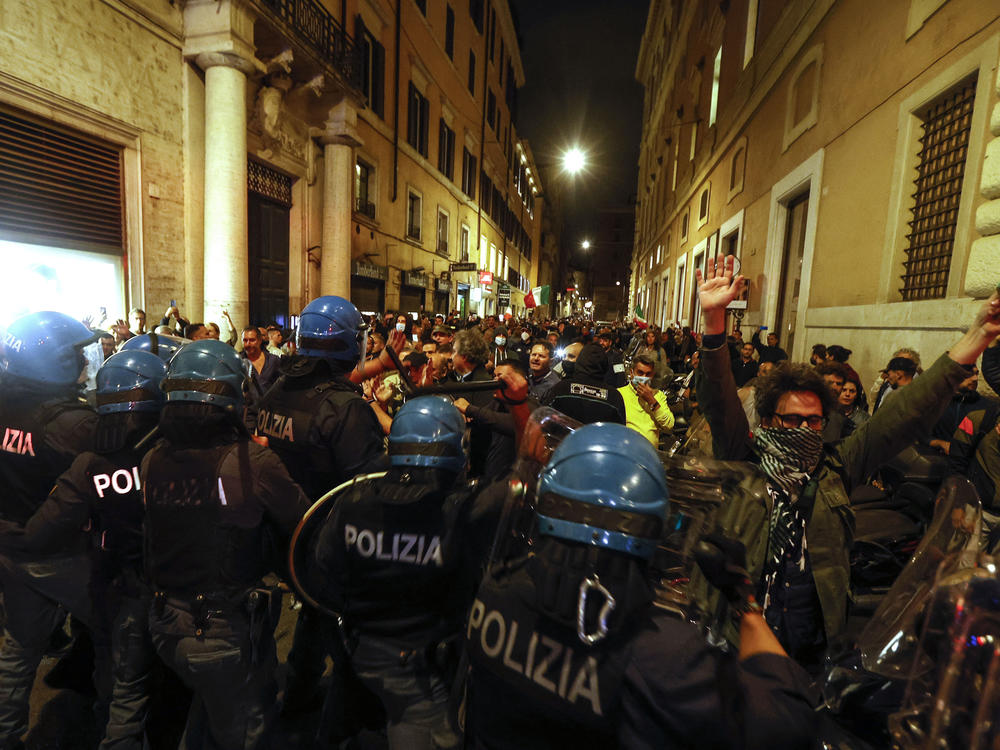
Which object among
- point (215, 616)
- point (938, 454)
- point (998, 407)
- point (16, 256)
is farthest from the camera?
point (16, 256)

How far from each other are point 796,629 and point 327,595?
1914 mm

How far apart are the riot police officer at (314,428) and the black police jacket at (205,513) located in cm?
55

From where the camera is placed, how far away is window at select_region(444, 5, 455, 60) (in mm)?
21245

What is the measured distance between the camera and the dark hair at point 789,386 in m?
2.35

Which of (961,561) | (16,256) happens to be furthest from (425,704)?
(16,256)

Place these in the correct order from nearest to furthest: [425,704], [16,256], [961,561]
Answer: [961,561] → [425,704] → [16,256]

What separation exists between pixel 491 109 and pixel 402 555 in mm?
32788

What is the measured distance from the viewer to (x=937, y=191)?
544 centimetres

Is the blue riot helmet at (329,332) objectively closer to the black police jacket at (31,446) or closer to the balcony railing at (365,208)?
the black police jacket at (31,446)

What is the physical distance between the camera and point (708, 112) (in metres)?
17.5

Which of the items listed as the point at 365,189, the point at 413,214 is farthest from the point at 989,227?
the point at 413,214

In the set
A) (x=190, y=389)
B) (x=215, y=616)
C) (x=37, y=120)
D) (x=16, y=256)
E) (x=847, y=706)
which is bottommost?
(x=215, y=616)

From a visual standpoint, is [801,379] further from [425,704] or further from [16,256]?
[16,256]

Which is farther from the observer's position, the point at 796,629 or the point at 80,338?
the point at 80,338
